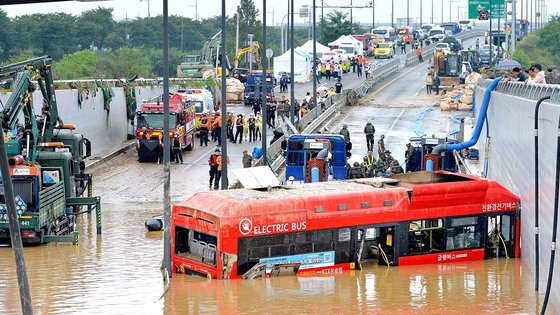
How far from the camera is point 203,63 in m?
93.2

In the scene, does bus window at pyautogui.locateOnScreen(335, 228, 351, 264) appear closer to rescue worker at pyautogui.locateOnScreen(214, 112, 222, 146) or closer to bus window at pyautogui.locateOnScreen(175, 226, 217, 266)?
bus window at pyautogui.locateOnScreen(175, 226, 217, 266)

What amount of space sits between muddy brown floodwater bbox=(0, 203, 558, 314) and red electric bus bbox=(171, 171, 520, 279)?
13.9 inches

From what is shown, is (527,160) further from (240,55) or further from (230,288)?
(240,55)

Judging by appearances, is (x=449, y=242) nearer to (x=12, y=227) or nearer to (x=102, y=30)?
(x=12, y=227)

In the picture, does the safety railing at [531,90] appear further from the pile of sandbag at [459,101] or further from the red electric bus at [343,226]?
the pile of sandbag at [459,101]

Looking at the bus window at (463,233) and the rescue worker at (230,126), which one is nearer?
the bus window at (463,233)

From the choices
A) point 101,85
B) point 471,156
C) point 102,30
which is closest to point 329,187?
point 471,156

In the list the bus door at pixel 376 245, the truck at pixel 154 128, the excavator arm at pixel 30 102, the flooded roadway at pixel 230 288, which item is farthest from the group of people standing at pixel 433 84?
the bus door at pixel 376 245

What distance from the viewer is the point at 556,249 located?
23719mm

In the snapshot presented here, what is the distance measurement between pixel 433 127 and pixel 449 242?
33.6m

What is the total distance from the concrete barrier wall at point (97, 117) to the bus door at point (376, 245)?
21.2 m

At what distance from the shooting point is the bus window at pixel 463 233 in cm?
2836

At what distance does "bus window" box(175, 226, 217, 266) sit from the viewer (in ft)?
85.5

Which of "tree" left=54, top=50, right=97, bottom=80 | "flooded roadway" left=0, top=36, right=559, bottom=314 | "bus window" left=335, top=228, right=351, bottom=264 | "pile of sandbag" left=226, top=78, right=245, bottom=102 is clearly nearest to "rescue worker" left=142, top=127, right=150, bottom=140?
"flooded roadway" left=0, top=36, right=559, bottom=314
